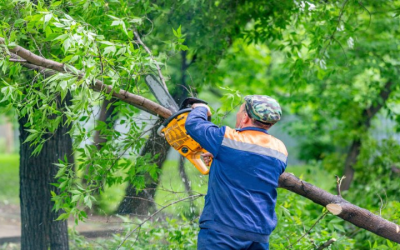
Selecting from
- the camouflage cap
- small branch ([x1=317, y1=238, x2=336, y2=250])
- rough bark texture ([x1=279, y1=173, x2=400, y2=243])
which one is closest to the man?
the camouflage cap

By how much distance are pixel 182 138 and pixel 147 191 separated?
51.7 inches

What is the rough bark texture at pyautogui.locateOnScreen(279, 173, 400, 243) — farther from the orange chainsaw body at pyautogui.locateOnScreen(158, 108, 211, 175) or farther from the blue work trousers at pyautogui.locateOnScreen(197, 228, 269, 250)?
the blue work trousers at pyautogui.locateOnScreen(197, 228, 269, 250)

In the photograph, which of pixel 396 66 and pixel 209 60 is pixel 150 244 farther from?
pixel 396 66

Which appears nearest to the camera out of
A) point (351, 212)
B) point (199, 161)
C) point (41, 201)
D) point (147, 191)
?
point (199, 161)

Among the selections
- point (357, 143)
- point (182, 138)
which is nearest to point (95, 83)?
point (182, 138)

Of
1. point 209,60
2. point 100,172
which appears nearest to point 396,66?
point 209,60

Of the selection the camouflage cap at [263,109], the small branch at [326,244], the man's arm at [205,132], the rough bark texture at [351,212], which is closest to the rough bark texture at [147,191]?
the rough bark texture at [351,212]

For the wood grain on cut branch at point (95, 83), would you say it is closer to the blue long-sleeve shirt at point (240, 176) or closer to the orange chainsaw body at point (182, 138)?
the orange chainsaw body at point (182, 138)

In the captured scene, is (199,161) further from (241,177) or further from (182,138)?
(241,177)

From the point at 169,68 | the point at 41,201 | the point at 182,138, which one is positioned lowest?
the point at 41,201

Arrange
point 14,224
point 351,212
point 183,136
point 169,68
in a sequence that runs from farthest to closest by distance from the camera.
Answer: point 14,224 → point 169,68 → point 351,212 → point 183,136

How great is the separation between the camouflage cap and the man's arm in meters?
0.21

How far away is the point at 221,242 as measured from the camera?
286 centimetres

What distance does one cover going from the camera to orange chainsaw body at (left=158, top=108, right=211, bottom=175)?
3246mm
